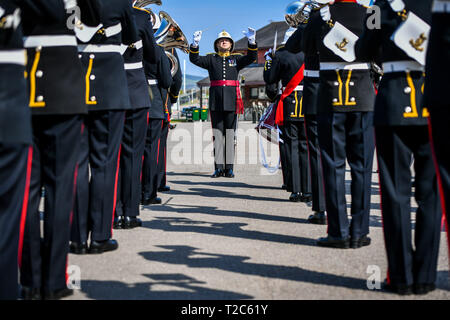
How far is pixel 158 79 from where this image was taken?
7.82 m

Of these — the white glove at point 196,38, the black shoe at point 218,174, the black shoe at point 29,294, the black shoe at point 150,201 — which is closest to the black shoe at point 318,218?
the black shoe at point 150,201

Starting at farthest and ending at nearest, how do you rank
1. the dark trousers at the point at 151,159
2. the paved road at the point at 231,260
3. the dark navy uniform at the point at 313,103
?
the dark trousers at the point at 151,159, the dark navy uniform at the point at 313,103, the paved road at the point at 231,260

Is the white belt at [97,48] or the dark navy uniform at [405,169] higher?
the white belt at [97,48]

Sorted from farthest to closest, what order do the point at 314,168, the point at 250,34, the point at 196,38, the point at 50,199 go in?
1. the point at 196,38
2. the point at 250,34
3. the point at 314,168
4. the point at 50,199

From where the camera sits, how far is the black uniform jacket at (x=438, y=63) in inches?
120

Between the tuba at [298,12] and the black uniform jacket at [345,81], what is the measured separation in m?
0.85

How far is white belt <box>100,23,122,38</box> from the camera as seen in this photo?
4973 millimetres

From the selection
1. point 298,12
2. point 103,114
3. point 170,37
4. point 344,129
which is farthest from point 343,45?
point 170,37

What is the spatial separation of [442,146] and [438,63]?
429mm

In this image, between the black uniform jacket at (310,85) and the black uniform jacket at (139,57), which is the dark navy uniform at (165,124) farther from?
the black uniform jacket at (310,85)

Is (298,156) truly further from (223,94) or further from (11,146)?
(11,146)

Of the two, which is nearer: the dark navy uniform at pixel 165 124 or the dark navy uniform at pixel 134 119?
the dark navy uniform at pixel 134 119
